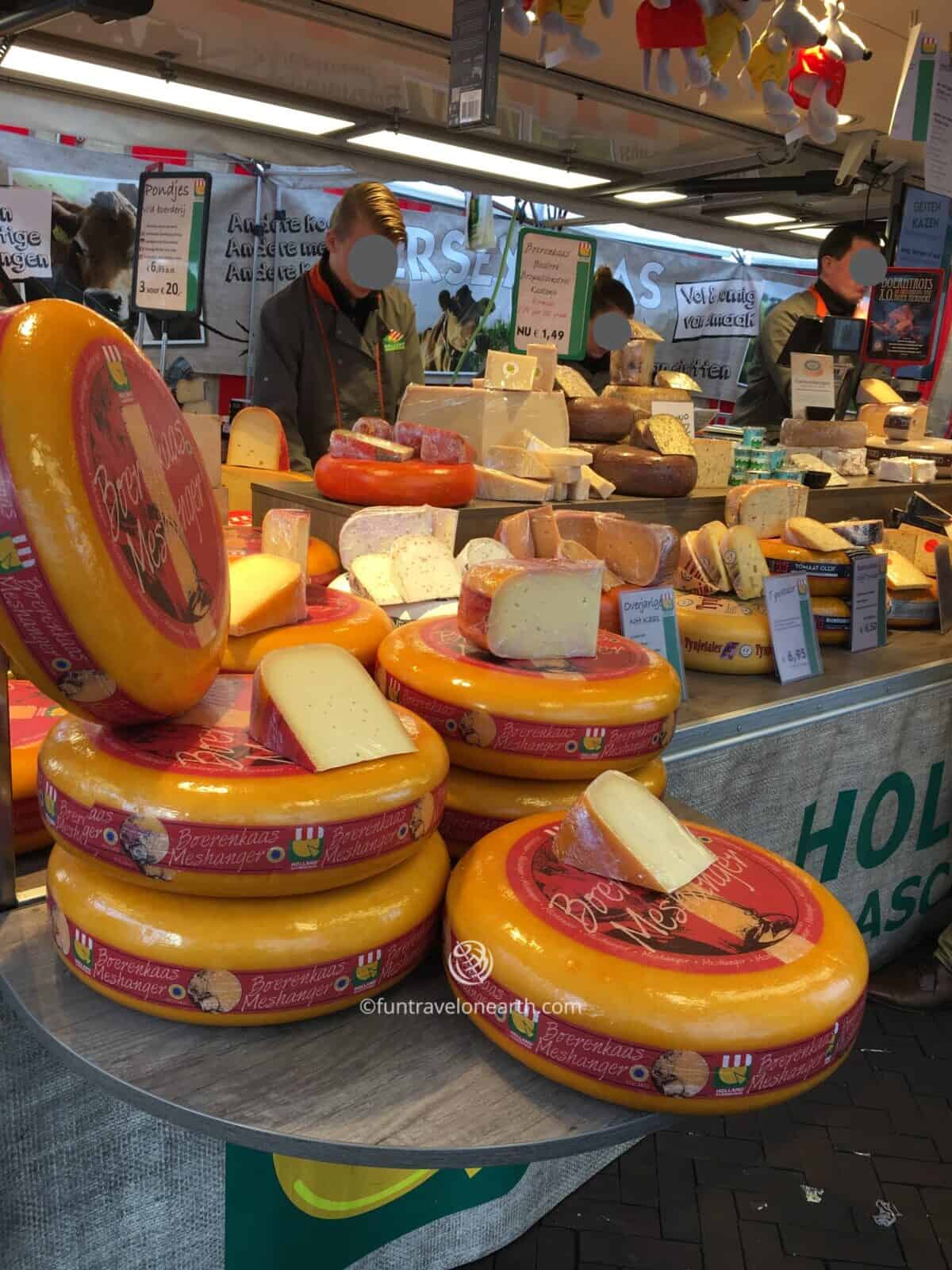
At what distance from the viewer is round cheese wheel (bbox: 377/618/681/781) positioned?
1230 mm

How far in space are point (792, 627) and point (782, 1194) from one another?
1175 mm

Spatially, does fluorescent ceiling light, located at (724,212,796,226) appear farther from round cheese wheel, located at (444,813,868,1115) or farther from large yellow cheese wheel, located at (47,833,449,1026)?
large yellow cheese wheel, located at (47,833,449,1026)

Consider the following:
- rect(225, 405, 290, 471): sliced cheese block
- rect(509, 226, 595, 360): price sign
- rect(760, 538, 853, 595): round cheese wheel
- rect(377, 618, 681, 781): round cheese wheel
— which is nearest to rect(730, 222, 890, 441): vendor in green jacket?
rect(509, 226, 595, 360): price sign

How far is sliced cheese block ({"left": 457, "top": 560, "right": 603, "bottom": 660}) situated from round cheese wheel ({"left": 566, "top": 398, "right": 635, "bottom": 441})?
1.50m

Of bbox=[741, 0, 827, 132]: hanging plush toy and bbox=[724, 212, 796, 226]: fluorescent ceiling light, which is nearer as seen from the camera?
bbox=[741, 0, 827, 132]: hanging plush toy

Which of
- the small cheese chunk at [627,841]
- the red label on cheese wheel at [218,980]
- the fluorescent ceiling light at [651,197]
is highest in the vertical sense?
the fluorescent ceiling light at [651,197]

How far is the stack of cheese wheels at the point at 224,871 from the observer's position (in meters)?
0.91

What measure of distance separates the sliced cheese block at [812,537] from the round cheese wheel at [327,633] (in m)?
1.39

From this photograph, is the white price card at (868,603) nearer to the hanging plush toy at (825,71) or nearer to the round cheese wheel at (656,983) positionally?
the hanging plush toy at (825,71)

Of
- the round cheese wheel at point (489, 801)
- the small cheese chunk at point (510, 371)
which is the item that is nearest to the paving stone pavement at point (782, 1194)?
the round cheese wheel at point (489, 801)

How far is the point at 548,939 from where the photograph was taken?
95cm

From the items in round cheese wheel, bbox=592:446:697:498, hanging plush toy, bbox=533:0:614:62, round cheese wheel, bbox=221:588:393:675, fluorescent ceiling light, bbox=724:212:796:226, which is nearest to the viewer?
round cheese wheel, bbox=221:588:393:675

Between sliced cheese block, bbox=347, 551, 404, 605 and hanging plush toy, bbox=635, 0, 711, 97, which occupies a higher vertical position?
hanging plush toy, bbox=635, 0, 711, 97

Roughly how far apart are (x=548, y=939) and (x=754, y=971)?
0.20 m
